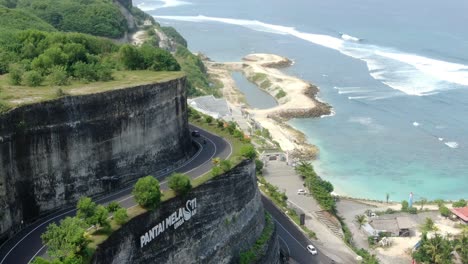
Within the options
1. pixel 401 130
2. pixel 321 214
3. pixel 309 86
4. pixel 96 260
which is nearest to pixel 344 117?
pixel 401 130

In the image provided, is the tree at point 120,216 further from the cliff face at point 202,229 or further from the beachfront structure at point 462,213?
the beachfront structure at point 462,213

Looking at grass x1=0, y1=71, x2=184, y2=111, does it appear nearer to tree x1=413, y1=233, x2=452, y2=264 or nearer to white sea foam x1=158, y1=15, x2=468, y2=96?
tree x1=413, y1=233, x2=452, y2=264

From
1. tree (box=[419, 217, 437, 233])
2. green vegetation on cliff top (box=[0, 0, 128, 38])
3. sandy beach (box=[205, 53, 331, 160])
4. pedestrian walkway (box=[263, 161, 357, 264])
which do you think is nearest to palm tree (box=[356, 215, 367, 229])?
pedestrian walkway (box=[263, 161, 357, 264])

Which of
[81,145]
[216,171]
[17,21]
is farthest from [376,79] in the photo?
[81,145]

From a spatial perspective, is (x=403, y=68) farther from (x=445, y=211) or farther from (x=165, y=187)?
(x=165, y=187)

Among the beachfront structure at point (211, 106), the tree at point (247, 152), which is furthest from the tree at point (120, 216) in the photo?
the beachfront structure at point (211, 106)

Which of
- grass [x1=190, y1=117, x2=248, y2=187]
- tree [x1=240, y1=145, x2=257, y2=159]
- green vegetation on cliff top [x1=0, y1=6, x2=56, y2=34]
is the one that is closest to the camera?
grass [x1=190, y1=117, x2=248, y2=187]
